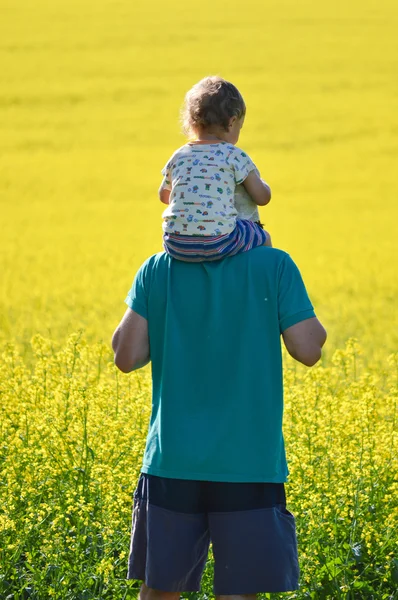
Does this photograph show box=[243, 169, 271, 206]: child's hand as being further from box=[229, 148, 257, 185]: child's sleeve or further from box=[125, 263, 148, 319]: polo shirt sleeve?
box=[125, 263, 148, 319]: polo shirt sleeve

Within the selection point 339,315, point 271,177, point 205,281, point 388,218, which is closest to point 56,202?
point 271,177

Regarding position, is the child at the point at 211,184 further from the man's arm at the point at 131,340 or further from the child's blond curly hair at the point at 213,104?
the man's arm at the point at 131,340

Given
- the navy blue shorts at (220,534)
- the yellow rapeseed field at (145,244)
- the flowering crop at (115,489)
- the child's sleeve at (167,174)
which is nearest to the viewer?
the navy blue shorts at (220,534)

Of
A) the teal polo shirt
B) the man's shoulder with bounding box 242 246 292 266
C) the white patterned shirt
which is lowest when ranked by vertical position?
the teal polo shirt

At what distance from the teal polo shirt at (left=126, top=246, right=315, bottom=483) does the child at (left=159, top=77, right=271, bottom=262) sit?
5 cm

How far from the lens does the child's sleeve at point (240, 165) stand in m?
2.44

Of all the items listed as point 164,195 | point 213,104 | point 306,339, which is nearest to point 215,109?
point 213,104

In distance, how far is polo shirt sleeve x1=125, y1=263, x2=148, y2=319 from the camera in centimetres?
248

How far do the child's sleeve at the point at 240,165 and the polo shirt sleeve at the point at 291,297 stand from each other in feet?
0.69

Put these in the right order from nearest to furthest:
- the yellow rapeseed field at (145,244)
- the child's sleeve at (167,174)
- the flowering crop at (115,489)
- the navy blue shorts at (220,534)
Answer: the navy blue shorts at (220,534)
the child's sleeve at (167,174)
the flowering crop at (115,489)
the yellow rapeseed field at (145,244)

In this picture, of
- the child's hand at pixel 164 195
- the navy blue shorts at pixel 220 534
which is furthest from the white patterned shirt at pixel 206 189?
the navy blue shorts at pixel 220 534

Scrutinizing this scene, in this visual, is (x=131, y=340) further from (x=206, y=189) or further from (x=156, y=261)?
(x=206, y=189)

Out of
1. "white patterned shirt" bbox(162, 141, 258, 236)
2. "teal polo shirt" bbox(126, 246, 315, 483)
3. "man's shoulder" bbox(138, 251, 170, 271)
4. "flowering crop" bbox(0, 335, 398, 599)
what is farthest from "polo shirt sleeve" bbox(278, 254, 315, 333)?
"flowering crop" bbox(0, 335, 398, 599)

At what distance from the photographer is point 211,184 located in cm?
242
